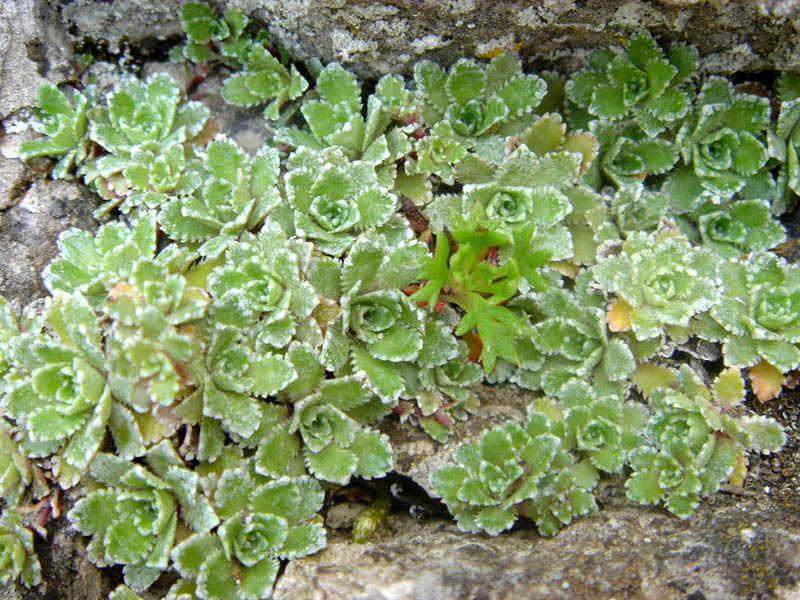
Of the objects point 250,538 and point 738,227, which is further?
point 738,227

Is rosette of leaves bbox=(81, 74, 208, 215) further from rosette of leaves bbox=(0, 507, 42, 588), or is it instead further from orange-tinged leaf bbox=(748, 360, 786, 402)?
orange-tinged leaf bbox=(748, 360, 786, 402)

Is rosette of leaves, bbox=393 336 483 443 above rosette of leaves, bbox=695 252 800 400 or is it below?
below

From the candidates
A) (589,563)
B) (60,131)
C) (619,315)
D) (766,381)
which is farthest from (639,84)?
(60,131)

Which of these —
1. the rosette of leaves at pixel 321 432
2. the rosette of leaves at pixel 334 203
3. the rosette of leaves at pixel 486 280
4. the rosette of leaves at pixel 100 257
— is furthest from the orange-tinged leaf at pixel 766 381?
the rosette of leaves at pixel 100 257

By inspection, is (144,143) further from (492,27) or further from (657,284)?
(657,284)

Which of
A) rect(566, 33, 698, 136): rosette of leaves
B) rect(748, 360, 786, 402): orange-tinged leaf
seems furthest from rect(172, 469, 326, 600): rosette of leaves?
rect(566, 33, 698, 136): rosette of leaves

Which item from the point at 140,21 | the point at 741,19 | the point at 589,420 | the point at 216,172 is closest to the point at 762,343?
the point at 589,420
